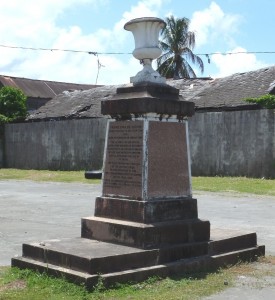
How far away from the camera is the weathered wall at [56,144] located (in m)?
25.9

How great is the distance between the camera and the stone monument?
20.0 ft

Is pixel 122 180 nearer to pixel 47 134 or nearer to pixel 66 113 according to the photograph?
pixel 47 134

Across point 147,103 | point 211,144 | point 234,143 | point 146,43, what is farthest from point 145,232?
point 211,144

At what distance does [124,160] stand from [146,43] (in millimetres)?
1489

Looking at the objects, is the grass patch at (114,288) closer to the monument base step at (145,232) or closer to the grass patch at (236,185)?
the monument base step at (145,232)

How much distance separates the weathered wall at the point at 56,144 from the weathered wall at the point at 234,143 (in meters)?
5.37

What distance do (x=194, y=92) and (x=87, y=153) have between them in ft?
20.3

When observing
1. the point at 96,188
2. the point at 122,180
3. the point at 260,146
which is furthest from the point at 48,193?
the point at 122,180

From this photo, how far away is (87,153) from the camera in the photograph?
26359 mm

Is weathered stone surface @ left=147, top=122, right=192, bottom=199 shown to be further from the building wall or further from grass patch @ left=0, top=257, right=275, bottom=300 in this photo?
the building wall

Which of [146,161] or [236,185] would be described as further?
[236,185]

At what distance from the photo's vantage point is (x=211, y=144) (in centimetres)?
2150

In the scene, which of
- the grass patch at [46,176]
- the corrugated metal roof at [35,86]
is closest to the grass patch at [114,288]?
the grass patch at [46,176]

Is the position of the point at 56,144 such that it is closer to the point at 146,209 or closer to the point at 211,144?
the point at 211,144
